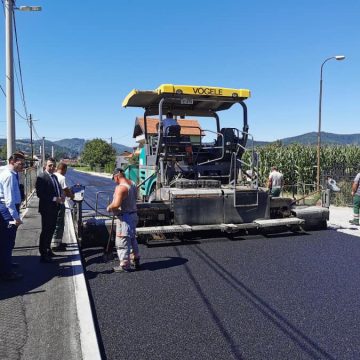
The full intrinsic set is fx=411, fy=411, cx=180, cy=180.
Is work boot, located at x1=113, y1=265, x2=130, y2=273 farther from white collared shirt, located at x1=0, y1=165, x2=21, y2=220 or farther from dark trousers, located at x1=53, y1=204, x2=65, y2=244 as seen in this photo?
dark trousers, located at x1=53, y1=204, x2=65, y2=244

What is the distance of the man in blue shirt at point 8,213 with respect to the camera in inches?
213

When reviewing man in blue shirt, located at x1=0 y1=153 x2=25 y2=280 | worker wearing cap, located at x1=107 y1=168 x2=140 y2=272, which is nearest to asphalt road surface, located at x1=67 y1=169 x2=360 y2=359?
worker wearing cap, located at x1=107 y1=168 x2=140 y2=272

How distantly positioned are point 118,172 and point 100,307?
224 centimetres

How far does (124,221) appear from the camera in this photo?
19.7 ft

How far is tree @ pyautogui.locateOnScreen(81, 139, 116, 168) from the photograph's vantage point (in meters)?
74.6

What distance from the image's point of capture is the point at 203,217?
787cm

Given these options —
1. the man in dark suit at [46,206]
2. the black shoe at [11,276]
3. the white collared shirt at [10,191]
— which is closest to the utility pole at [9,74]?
the man in dark suit at [46,206]

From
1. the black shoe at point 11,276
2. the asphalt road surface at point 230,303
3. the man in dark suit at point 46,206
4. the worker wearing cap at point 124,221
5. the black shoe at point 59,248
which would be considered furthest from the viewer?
the black shoe at point 59,248

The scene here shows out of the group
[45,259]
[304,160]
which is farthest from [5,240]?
[304,160]

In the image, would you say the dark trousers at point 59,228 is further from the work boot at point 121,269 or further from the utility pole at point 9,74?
the utility pole at point 9,74

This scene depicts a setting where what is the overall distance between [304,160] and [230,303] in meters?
17.8

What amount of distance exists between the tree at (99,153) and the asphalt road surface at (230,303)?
67.2m

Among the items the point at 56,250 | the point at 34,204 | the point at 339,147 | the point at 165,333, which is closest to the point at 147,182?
the point at 56,250

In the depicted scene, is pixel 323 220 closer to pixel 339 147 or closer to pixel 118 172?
pixel 118 172
